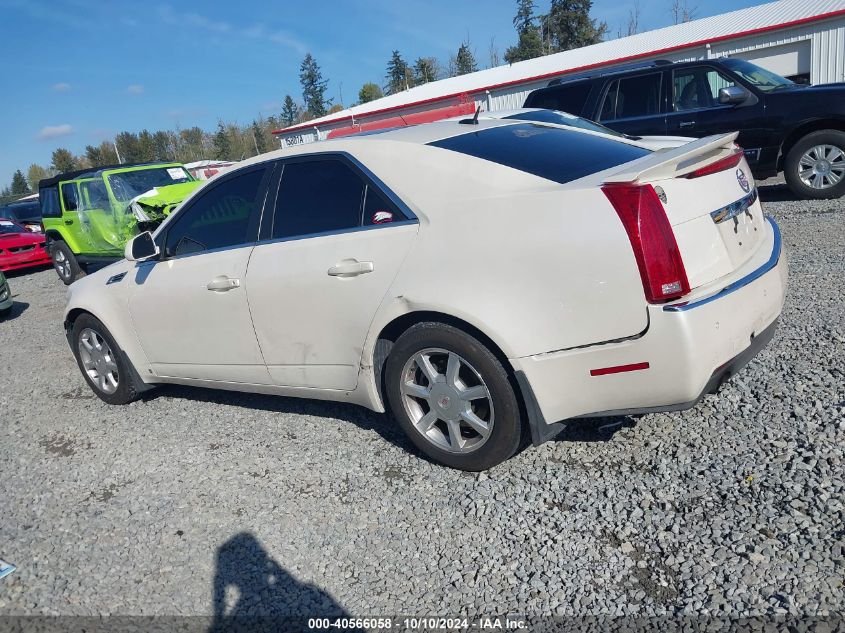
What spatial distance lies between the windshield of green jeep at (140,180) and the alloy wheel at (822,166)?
9850 mm

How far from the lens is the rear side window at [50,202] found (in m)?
12.5

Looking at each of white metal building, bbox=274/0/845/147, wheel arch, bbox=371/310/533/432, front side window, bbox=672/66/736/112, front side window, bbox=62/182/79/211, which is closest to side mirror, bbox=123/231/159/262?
wheel arch, bbox=371/310/533/432

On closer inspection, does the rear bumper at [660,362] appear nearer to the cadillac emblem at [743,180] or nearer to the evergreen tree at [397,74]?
the cadillac emblem at [743,180]

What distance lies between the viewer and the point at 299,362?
377 centimetres

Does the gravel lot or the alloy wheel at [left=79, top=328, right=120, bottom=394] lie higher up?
the alloy wheel at [left=79, top=328, right=120, bottom=394]

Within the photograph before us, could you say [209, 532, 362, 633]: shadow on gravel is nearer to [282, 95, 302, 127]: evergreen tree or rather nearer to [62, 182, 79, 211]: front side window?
[62, 182, 79, 211]: front side window

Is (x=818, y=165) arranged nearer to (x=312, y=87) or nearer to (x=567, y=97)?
(x=567, y=97)

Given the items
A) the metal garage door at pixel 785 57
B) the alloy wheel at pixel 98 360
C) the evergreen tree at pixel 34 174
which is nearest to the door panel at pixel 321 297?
the alloy wheel at pixel 98 360

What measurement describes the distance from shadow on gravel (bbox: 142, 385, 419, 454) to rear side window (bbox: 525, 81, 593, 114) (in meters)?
7.20

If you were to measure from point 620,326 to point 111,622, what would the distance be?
7.81 ft

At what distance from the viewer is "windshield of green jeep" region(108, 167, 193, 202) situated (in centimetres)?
1134

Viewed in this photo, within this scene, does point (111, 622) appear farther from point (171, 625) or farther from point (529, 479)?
point (529, 479)

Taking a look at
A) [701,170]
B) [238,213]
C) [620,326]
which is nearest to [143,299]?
[238,213]

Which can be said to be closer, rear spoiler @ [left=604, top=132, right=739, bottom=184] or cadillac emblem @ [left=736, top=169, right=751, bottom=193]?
rear spoiler @ [left=604, top=132, right=739, bottom=184]
